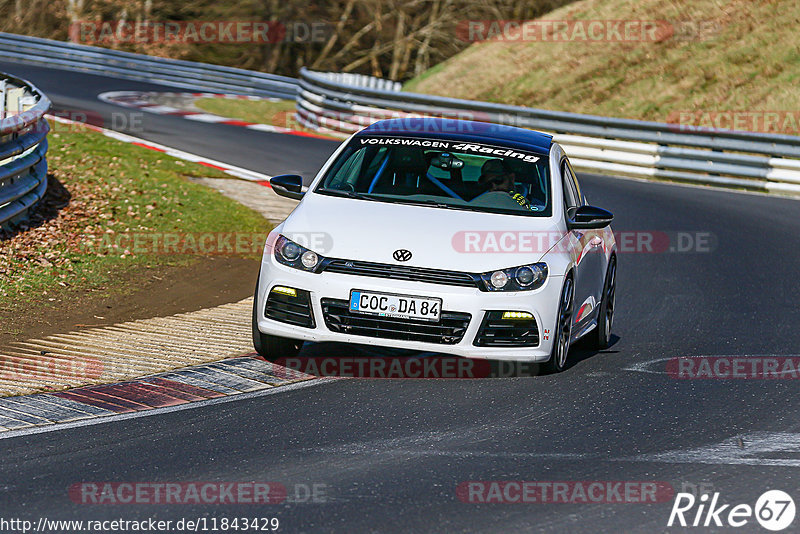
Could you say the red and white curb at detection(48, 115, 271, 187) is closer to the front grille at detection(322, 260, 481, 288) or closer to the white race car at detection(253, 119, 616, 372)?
the white race car at detection(253, 119, 616, 372)

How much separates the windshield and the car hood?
8.9 inches

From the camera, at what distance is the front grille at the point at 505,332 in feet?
25.0

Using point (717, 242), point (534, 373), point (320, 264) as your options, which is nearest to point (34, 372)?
point (320, 264)

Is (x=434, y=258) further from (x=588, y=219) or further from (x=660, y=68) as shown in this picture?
(x=660, y=68)

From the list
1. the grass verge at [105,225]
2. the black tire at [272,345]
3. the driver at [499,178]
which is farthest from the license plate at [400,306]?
the grass verge at [105,225]

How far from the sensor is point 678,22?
34.6 meters

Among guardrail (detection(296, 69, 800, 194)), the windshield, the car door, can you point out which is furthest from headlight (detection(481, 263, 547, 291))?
guardrail (detection(296, 69, 800, 194))

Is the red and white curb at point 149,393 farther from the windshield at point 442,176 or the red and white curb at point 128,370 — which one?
the windshield at point 442,176

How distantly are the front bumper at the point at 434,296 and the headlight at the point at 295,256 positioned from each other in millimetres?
41

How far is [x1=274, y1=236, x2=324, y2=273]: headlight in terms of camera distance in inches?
302

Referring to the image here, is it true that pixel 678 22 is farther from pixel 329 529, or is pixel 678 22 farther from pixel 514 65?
pixel 329 529

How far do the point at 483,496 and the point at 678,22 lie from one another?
3100 cm

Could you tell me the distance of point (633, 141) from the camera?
74.6ft

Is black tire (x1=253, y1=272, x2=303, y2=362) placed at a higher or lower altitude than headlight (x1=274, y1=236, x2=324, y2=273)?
lower
